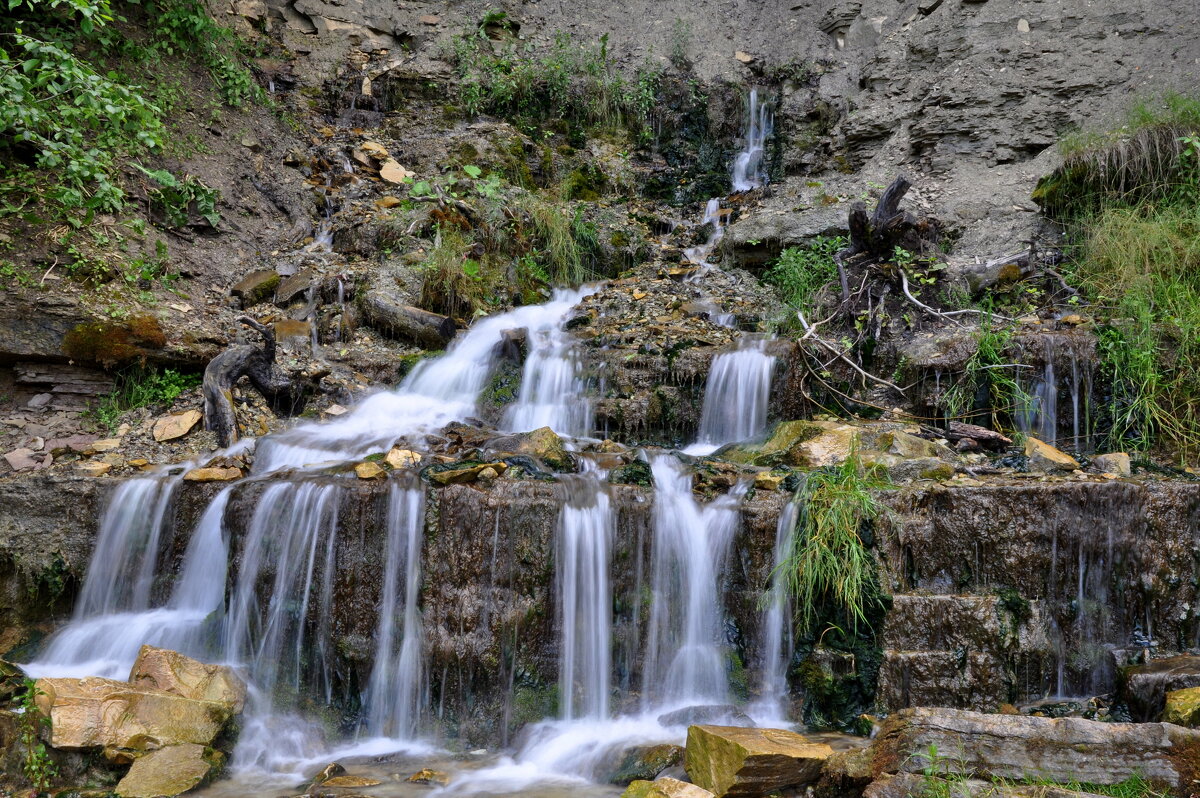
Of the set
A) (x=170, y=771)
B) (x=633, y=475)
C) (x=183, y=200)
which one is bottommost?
(x=170, y=771)

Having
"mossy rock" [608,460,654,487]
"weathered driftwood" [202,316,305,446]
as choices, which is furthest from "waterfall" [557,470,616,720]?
"weathered driftwood" [202,316,305,446]

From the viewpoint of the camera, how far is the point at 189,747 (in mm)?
3594

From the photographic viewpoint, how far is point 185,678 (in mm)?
3865

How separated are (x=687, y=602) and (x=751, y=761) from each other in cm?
151

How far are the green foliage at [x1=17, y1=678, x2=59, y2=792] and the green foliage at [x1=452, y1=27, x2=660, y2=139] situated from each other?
9925mm

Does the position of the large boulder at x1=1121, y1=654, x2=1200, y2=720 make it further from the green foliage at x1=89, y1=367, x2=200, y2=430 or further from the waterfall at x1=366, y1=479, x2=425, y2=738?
the green foliage at x1=89, y1=367, x2=200, y2=430

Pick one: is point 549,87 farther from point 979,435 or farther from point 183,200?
point 979,435

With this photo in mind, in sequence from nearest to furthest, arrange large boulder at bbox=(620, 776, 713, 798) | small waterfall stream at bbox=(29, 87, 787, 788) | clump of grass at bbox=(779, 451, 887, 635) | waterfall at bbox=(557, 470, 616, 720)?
1. large boulder at bbox=(620, 776, 713, 798)
2. clump of grass at bbox=(779, 451, 887, 635)
3. small waterfall stream at bbox=(29, 87, 787, 788)
4. waterfall at bbox=(557, 470, 616, 720)

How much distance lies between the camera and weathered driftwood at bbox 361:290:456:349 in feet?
24.9

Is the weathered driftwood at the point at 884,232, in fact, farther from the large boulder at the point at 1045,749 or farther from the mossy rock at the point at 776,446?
the large boulder at the point at 1045,749

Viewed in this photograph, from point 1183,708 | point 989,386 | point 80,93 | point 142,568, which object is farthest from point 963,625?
point 80,93

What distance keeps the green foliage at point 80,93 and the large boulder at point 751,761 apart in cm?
575

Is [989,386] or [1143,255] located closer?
[989,386]

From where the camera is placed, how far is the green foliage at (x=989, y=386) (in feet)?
19.0
